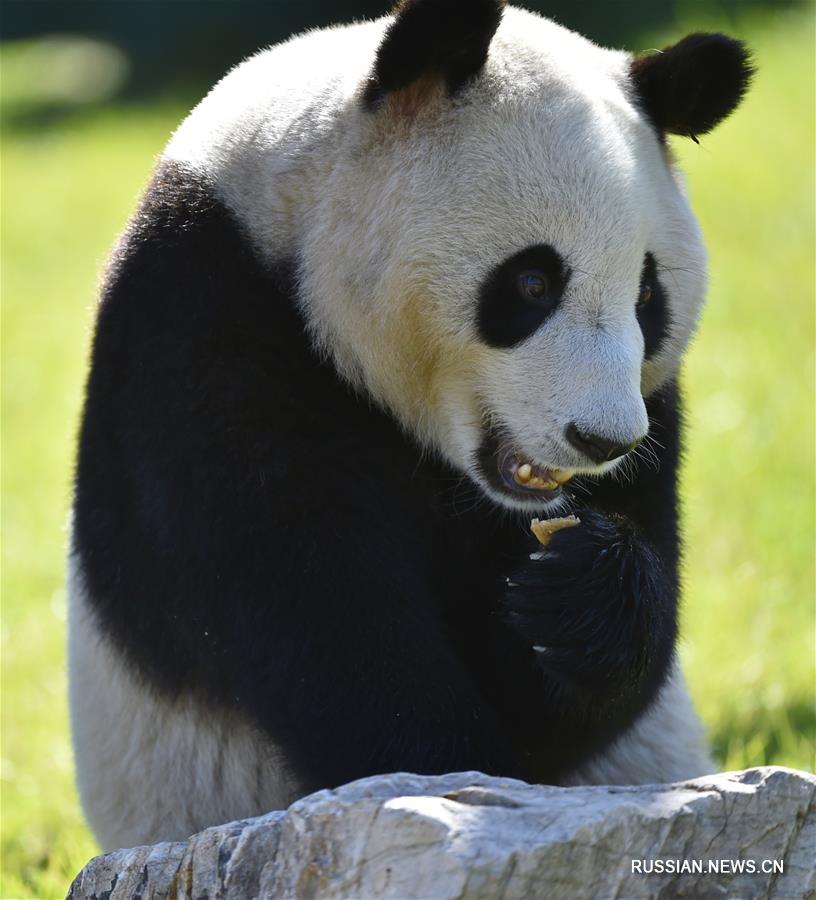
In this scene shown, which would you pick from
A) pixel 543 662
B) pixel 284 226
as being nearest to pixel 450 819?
pixel 543 662

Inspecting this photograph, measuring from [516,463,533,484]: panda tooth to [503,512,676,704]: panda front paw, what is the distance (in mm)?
189

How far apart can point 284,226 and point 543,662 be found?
4.70 ft

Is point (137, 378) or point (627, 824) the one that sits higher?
point (137, 378)

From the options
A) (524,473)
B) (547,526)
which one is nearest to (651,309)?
(524,473)

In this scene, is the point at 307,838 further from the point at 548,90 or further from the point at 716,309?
the point at 716,309

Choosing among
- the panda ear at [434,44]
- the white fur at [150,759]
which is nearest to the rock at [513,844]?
the white fur at [150,759]

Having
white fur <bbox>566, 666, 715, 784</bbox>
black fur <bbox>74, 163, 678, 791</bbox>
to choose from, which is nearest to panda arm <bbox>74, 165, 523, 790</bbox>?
black fur <bbox>74, 163, 678, 791</bbox>

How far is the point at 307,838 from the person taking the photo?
2846 millimetres

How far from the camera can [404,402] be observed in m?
4.15

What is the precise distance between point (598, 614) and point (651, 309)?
0.93m

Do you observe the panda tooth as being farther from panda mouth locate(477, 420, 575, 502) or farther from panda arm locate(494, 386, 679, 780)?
panda arm locate(494, 386, 679, 780)

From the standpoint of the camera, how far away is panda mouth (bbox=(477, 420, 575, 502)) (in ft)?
13.1

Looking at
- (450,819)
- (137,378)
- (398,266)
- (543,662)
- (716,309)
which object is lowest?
(716,309)

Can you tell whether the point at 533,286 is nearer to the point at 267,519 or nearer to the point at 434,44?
the point at 434,44
